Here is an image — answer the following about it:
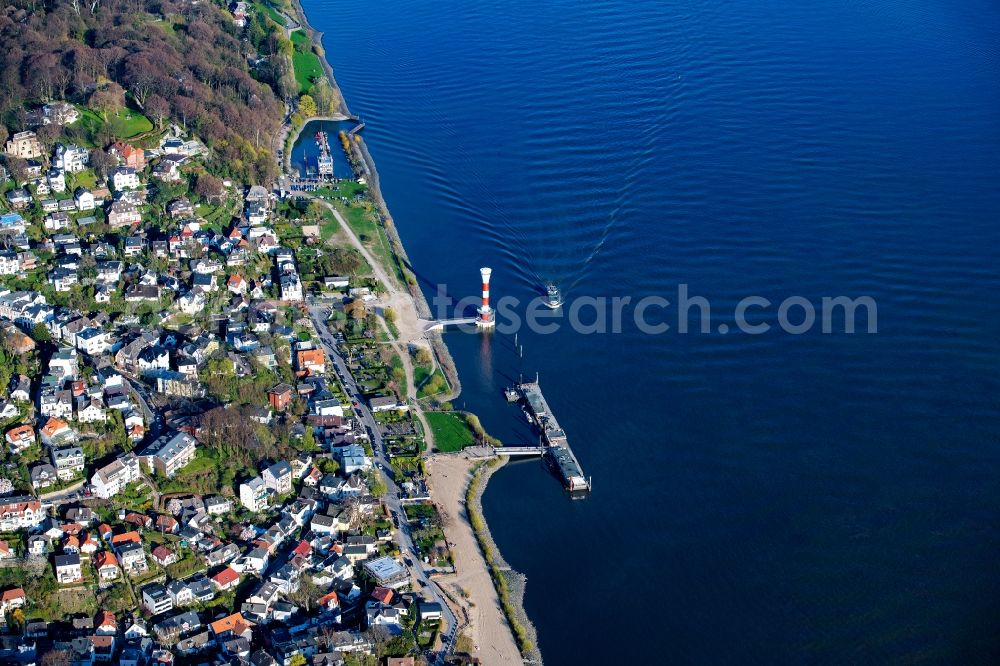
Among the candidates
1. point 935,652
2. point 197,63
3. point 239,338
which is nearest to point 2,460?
point 239,338

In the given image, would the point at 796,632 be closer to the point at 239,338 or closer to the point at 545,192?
the point at 239,338

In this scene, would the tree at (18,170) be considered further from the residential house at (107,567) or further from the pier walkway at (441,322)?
the residential house at (107,567)

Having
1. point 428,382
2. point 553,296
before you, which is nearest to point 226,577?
point 428,382

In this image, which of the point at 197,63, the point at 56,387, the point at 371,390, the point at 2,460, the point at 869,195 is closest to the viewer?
the point at 2,460

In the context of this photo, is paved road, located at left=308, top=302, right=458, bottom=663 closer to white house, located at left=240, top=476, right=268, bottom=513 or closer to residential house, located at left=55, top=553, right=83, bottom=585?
white house, located at left=240, top=476, right=268, bottom=513

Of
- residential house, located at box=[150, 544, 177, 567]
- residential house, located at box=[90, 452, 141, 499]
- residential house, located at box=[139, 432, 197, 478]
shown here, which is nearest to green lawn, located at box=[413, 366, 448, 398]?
residential house, located at box=[139, 432, 197, 478]

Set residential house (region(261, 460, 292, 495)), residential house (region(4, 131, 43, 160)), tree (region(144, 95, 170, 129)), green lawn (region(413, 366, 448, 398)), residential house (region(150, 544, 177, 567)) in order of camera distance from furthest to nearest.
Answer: tree (region(144, 95, 170, 129)) → residential house (region(4, 131, 43, 160)) → green lawn (region(413, 366, 448, 398)) → residential house (region(261, 460, 292, 495)) → residential house (region(150, 544, 177, 567))
